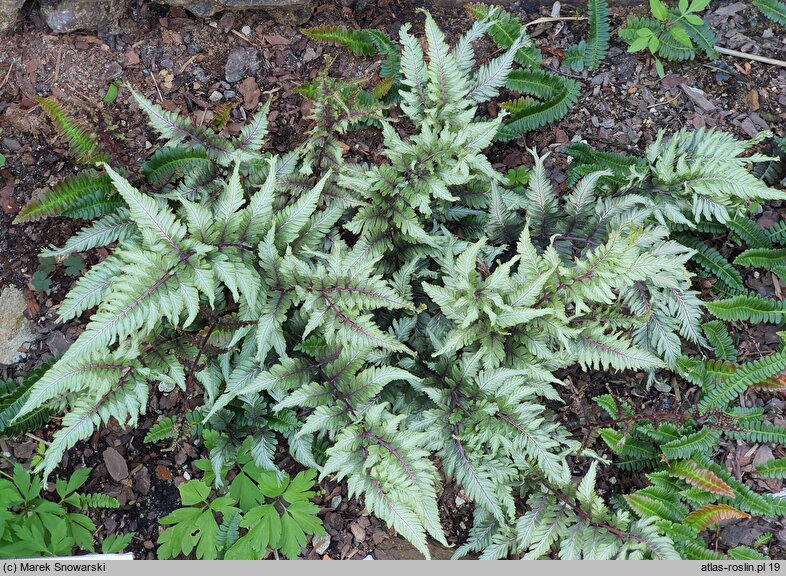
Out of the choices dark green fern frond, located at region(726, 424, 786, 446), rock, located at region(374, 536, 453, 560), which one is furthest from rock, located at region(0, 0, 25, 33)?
dark green fern frond, located at region(726, 424, 786, 446)

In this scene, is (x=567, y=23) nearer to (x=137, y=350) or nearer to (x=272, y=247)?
(x=272, y=247)

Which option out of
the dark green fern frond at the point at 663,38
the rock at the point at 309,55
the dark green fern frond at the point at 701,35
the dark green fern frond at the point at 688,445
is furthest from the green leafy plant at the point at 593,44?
the dark green fern frond at the point at 688,445

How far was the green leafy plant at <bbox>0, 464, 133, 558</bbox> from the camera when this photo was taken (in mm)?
3572

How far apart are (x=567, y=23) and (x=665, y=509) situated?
362 cm

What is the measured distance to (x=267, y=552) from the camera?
4.30 metres

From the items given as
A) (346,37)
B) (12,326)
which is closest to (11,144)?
(12,326)

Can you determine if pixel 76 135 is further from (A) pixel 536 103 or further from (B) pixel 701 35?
(B) pixel 701 35

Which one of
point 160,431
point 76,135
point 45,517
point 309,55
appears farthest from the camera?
point 309,55

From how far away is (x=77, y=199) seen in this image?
3936mm

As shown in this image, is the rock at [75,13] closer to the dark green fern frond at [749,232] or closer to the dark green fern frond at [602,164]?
the dark green fern frond at [602,164]

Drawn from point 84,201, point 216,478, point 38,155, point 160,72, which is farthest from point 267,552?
point 160,72

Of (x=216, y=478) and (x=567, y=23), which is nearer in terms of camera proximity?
(x=216, y=478)

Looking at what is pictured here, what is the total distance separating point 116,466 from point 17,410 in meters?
0.71

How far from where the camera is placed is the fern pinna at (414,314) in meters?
3.41
